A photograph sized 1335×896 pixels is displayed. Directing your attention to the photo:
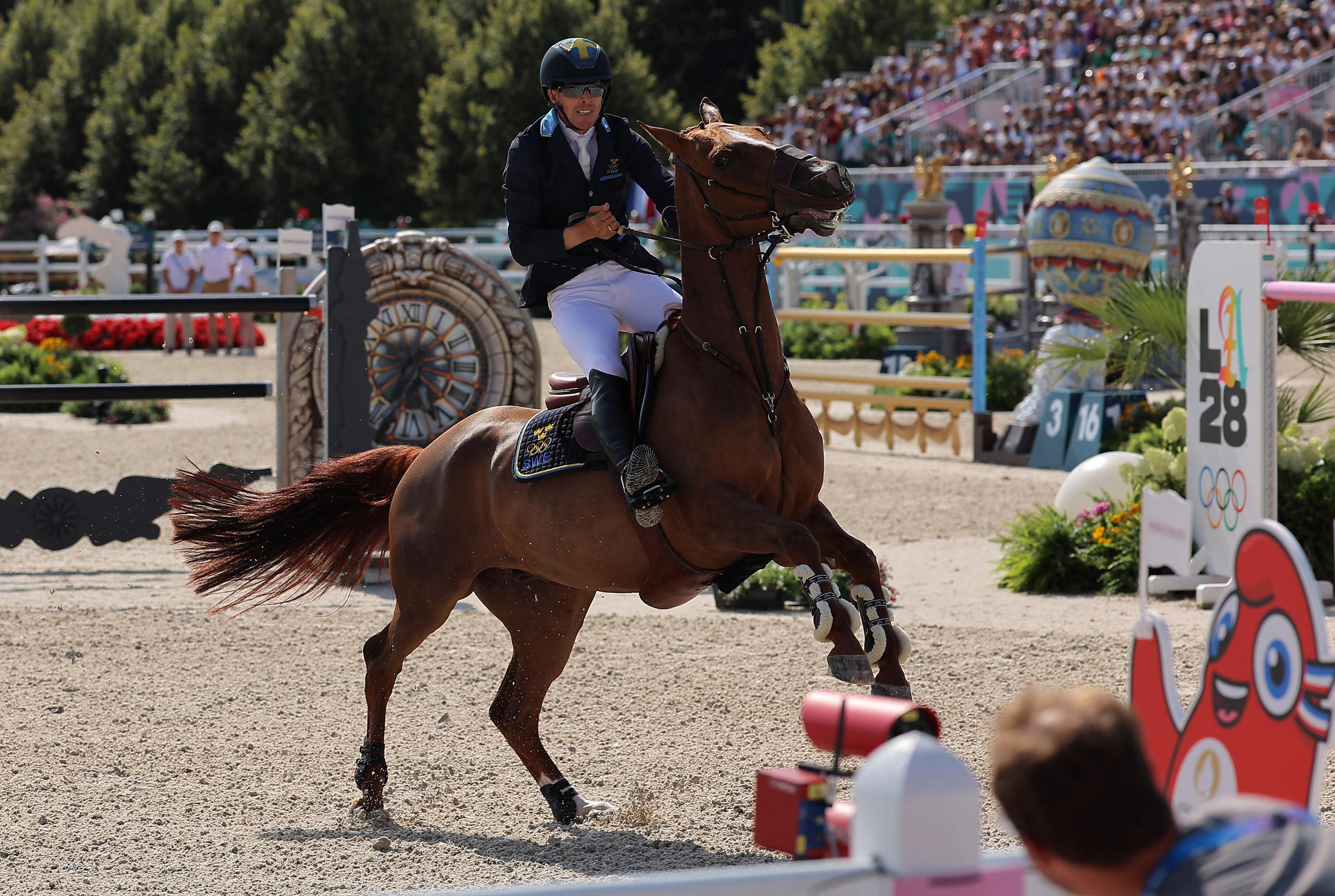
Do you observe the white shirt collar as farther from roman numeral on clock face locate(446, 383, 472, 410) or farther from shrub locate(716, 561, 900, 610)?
roman numeral on clock face locate(446, 383, 472, 410)

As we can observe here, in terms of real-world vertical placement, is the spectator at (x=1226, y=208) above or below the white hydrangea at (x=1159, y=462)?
above

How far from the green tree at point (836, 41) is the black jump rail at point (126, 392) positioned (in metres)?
36.8

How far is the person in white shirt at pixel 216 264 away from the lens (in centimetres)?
2088

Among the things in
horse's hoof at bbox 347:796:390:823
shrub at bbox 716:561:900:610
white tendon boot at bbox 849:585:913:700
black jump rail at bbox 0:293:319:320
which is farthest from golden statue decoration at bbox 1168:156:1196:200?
horse's hoof at bbox 347:796:390:823

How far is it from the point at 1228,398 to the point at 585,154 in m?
3.75

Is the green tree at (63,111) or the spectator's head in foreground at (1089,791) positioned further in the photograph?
the green tree at (63,111)

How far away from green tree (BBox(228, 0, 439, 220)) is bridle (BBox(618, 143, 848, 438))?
3712cm

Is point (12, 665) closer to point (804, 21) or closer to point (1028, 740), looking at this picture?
point (1028, 740)

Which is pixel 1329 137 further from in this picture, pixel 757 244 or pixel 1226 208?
pixel 757 244

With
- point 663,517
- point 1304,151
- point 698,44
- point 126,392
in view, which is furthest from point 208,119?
point 663,517

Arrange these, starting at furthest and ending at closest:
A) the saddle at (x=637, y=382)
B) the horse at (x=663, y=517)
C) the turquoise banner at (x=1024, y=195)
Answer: the turquoise banner at (x=1024, y=195)
the saddle at (x=637, y=382)
the horse at (x=663, y=517)

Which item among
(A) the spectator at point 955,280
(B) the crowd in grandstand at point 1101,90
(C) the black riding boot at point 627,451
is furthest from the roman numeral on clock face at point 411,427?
(B) the crowd in grandstand at point 1101,90

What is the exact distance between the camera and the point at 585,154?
4.68 meters

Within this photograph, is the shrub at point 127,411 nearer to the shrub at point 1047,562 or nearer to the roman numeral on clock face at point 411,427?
the roman numeral on clock face at point 411,427
